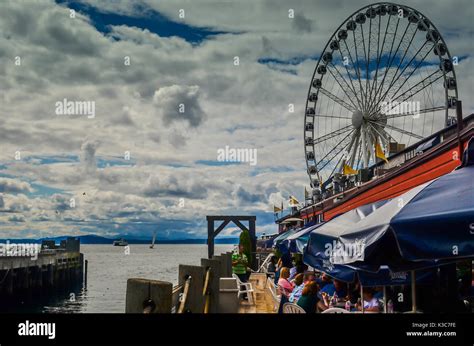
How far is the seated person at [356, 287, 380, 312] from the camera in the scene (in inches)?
335

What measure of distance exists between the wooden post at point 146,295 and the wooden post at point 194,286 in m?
2.20

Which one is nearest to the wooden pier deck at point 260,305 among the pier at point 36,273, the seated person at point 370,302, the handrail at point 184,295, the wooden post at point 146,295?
the seated person at point 370,302

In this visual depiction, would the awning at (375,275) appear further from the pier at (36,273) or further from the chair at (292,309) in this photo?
the pier at (36,273)

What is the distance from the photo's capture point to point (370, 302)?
344 inches

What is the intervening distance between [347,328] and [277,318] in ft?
1.89

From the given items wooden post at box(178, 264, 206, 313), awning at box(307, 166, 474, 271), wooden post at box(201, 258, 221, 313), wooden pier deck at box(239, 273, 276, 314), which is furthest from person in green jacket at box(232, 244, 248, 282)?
awning at box(307, 166, 474, 271)

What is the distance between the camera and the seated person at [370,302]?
851cm

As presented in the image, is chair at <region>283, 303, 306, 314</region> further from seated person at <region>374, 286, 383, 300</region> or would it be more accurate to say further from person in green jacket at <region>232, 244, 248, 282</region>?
person in green jacket at <region>232, 244, 248, 282</region>

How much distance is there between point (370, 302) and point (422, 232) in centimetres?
463

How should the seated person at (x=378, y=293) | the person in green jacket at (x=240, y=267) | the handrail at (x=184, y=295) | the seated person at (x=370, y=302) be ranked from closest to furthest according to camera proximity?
the handrail at (x=184, y=295), the seated person at (x=370, y=302), the seated person at (x=378, y=293), the person in green jacket at (x=240, y=267)

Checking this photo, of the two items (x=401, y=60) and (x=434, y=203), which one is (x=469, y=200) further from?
(x=401, y=60)

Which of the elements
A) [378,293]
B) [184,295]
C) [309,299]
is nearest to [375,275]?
[309,299]

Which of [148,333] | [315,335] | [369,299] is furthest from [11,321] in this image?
[369,299]

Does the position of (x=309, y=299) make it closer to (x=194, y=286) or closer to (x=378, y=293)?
(x=378, y=293)
